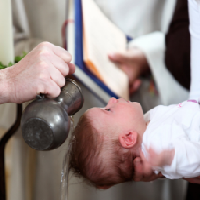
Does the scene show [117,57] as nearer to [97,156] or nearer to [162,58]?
[162,58]

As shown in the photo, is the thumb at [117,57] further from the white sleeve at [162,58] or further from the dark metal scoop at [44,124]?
the dark metal scoop at [44,124]

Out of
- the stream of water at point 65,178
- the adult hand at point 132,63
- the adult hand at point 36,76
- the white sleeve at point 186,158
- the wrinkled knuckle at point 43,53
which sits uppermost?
the adult hand at point 132,63

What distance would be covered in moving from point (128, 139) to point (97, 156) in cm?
8

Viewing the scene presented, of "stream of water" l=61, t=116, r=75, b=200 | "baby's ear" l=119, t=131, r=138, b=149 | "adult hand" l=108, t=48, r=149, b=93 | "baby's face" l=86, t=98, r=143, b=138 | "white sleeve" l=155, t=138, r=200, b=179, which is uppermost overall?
"adult hand" l=108, t=48, r=149, b=93

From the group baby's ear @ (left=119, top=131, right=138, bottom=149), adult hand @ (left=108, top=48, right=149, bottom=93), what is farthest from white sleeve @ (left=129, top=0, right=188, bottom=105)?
baby's ear @ (left=119, top=131, right=138, bottom=149)

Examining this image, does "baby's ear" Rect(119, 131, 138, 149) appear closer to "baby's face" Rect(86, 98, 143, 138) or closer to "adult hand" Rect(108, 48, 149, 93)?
"baby's face" Rect(86, 98, 143, 138)

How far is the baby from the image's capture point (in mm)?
485

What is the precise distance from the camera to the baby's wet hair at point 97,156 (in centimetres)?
52

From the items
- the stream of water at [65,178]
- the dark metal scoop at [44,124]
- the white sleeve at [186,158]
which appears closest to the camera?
the dark metal scoop at [44,124]

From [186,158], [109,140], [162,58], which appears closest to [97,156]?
[109,140]

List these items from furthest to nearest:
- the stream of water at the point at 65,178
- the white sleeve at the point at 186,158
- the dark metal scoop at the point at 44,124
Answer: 1. the stream of water at the point at 65,178
2. the white sleeve at the point at 186,158
3. the dark metal scoop at the point at 44,124

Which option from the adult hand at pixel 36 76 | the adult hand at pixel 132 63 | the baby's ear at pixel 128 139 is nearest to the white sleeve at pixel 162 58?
the adult hand at pixel 132 63

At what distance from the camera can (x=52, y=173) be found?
59cm

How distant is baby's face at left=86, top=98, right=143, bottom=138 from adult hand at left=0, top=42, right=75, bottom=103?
0.15 metres
